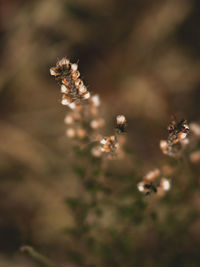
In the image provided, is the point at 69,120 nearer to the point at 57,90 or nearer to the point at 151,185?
the point at 151,185

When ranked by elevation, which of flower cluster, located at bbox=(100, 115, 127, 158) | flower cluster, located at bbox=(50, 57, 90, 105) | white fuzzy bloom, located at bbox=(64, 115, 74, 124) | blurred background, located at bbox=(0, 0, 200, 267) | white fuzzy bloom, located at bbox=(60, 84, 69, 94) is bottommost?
flower cluster, located at bbox=(100, 115, 127, 158)

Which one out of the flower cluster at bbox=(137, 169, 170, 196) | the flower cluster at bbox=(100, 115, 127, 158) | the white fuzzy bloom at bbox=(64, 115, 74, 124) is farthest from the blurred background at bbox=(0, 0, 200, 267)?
the flower cluster at bbox=(100, 115, 127, 158)

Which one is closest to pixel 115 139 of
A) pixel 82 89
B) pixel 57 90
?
pixel 82 89

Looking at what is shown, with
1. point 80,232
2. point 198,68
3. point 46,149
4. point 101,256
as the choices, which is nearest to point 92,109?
point 80,232

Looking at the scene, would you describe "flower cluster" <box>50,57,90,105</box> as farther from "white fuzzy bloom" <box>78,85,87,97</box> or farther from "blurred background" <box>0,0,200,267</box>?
"blurred background" <box>0,0,200,267</box>

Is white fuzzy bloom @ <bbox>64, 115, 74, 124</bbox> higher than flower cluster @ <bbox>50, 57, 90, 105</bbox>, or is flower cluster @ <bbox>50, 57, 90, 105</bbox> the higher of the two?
white fuzzy bloom @ <bbox>64, 115, 74, 124</bbox>

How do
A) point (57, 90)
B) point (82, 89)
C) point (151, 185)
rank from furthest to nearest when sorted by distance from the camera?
point (57, 90) < point (151, 185) < point (82, 89)

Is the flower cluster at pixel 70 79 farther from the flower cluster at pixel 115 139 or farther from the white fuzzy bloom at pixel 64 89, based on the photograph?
the flower cluster at pixel 115 139

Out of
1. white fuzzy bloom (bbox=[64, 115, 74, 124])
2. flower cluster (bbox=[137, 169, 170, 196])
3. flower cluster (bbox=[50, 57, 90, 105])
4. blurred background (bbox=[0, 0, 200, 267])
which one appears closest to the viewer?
flower cluster (bbox=[50, 57, 90, 105])
